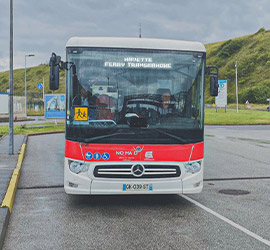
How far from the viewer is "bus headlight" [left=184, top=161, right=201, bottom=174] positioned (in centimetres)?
741

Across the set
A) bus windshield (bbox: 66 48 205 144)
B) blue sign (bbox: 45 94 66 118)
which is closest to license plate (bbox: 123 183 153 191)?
bus windshield (bbox: 66 48 205 144)

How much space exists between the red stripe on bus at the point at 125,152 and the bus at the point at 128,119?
0.02 meters

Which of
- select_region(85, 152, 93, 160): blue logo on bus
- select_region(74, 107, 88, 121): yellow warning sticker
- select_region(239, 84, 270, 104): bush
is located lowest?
select_region(85, 152, 93, 160): blue logo on bus

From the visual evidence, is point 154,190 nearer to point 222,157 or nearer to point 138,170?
point 138,170

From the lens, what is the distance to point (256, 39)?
428 feet

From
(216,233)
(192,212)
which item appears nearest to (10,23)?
(192,212)

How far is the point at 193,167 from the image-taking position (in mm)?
7465

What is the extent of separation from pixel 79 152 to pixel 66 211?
1.07 meters

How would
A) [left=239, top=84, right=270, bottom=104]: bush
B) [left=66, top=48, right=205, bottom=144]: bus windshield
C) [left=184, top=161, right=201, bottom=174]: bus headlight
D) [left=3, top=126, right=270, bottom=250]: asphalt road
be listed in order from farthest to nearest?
[left=239, top=84, right=270, bottom=104]: bush → [left=184, top=161, right=201, bottom=174]: bus headlight → [left=66, top=48, right=205, bottom=144]: bus windshield → [left=3, top=126, right=270, bottom=250]: asphalt road

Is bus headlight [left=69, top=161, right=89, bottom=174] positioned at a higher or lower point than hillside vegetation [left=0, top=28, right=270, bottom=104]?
lower

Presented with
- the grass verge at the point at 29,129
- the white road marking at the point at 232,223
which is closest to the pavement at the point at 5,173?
the white road marking at the point at 232,223

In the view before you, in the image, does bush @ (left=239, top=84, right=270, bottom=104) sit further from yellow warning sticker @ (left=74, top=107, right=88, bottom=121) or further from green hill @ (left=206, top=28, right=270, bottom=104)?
yellow warning sticker @ (left=74, top=107, right=88, bottom=121)

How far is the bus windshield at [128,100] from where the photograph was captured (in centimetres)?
729

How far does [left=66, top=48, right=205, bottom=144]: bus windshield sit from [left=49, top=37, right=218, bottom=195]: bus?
2 cm
